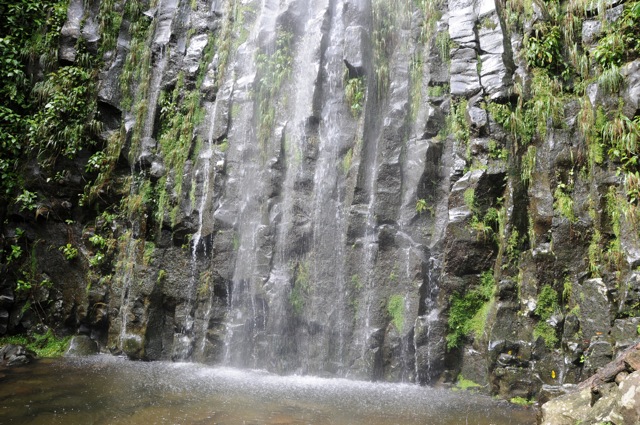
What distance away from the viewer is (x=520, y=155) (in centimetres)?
825

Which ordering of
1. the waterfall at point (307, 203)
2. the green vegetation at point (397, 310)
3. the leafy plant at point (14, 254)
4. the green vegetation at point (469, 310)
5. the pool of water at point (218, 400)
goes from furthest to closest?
1. the leafy plant at point (14, 254)
2. the waterfall at point (307, 203)
3. the green vegetation at point (397, 310)
4. the green vegetation at point (469, 310)
5. the pool of water at point (218, 400)

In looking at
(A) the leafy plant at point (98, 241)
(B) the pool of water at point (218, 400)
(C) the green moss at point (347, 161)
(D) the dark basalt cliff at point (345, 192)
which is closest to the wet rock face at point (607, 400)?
(B) the pool of water at point (218, 400)

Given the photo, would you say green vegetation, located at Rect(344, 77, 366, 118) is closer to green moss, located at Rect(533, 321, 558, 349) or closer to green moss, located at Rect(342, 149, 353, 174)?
green moss, located at Rect(342, 149, 353, 174)

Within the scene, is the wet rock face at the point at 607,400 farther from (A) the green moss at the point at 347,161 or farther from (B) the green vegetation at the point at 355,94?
(B) the green vegetation at the point at 355,94

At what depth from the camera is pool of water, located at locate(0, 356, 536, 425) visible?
588 centimetres

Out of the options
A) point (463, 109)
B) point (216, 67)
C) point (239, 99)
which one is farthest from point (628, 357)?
point (216, 67)

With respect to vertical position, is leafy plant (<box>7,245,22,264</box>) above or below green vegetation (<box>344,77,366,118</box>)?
below

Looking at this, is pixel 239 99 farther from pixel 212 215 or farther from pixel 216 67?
pixel 212 215

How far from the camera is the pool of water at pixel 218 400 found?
5875 mm

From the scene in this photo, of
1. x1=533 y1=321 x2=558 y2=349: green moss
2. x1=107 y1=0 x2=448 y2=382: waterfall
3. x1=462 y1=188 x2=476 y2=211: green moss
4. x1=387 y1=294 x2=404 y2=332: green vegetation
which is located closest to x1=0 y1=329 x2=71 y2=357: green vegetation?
x1=107 y1=0 x2=448 y2=382: waterfall

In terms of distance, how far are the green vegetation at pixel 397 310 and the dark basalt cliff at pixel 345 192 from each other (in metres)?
0.03

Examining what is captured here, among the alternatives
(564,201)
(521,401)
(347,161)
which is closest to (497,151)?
(564,201)

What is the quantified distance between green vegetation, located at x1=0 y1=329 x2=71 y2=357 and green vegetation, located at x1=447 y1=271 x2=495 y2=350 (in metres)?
7.62

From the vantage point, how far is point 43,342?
32.0ft
